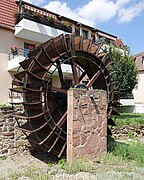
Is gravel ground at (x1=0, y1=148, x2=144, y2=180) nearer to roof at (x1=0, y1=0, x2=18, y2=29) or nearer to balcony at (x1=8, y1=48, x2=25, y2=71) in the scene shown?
balcony at (x1=8, y1=48, x2=25, y2=71)

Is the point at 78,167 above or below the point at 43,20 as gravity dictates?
below

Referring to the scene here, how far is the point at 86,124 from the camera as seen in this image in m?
6.31

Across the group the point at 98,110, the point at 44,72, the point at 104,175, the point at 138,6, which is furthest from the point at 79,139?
the point at 138,6

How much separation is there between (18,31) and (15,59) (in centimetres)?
177

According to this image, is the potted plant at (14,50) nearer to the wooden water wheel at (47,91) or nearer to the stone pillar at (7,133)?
the wooden water wheel at (47,91)

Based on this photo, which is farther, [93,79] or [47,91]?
[93,79]

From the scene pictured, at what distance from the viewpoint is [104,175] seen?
4.56 metres

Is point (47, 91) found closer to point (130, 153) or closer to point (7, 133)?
point (7, 133)

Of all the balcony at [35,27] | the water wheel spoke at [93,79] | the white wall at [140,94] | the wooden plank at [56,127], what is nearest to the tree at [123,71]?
the balcony at [35,27]

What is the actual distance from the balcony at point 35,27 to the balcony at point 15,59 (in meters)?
1.08

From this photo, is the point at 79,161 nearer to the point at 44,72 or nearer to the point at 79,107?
the point at 79,107

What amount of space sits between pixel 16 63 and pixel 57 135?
21.3ft

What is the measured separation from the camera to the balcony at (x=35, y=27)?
1225 cm

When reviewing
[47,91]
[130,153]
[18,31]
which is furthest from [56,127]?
[18,31]
